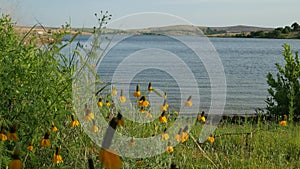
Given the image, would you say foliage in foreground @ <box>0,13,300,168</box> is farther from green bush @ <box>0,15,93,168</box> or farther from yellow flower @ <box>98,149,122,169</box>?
yellow flower @ <box>98,149,122,169</box>

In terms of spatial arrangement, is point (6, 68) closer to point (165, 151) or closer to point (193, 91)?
point (165, 151)

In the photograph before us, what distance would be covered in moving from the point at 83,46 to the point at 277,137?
2.47m

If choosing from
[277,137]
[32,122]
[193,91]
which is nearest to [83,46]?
[32,122]

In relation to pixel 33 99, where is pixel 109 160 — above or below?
above

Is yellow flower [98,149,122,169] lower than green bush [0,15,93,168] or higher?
higher

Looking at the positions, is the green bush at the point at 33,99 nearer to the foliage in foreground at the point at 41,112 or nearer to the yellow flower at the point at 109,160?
the foliage in foreground at the point at 41,112

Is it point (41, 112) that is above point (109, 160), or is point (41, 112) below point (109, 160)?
below

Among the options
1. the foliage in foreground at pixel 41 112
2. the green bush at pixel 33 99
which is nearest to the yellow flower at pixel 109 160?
the foliage in foreground at pixel 41 112

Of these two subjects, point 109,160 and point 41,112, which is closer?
point 109,160

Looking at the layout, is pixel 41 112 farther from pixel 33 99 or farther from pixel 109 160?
pixel 109 160

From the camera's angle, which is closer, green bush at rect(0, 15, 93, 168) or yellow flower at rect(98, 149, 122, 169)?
yellow flower at rect(98, 149, 122, 169)

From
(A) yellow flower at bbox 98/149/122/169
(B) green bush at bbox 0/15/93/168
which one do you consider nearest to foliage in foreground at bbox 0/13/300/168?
(B) green bush at bbox 0/15/93/168

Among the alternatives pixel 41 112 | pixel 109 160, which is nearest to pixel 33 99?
pixel 41 112

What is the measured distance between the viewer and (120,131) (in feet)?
11.7
